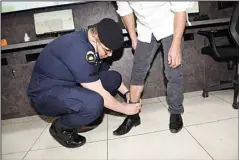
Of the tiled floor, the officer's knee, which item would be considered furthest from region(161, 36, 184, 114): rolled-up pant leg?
the officer's knee

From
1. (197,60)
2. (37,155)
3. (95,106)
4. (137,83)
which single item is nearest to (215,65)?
(197,60)

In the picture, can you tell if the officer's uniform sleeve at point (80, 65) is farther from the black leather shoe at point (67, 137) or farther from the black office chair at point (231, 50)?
the black office chair at point (231, 50)

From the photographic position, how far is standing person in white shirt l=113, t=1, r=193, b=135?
121cm

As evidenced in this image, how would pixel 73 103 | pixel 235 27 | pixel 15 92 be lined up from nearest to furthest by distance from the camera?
pixel 73 103 < pixel 235 27 < pixel 15 92

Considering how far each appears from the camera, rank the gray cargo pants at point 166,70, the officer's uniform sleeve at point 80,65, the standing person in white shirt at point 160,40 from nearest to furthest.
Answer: the officer's uniform sleeve at point 80,65 → the standing person in white shirt at point 160,40 → the gray cargo pants at point 166,70

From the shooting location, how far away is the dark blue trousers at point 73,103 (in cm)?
123

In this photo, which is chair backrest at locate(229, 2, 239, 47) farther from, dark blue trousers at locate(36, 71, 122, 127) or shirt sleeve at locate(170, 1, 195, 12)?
dark blue trousers at locate(36, 71, 122, 127)

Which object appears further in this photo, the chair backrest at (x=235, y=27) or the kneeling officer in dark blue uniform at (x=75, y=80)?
the chair backrest at (x=235, y=27)

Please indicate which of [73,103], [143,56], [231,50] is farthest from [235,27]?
[73,103]

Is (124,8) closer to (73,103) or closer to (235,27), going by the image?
(73,103)

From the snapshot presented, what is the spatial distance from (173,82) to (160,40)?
0.98 feet

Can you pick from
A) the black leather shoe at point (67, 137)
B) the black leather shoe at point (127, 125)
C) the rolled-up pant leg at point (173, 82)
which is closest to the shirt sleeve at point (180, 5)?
the rolled-up pant leg at point (173, 82)

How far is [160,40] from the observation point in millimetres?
1372

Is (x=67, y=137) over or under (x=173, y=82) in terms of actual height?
under
